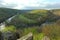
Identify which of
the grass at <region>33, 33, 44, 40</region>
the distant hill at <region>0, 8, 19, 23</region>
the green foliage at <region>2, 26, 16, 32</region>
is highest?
the distant hill at <region>0, 8, 19, 23</region>

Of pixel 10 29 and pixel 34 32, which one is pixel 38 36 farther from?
pixel 10 29

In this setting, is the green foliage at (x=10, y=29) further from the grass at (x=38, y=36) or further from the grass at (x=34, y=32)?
the grass at (x=38, y=36)

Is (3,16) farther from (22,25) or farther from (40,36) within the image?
(40,36)

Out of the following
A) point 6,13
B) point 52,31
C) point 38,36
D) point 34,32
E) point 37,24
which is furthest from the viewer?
point 6,13

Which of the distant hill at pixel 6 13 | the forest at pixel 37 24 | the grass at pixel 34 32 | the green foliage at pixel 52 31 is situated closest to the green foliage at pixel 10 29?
the forest at pixel 37 24

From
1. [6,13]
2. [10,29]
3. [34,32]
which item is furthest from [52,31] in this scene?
[6,13]

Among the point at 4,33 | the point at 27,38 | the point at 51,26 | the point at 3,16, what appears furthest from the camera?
the point at 3,16

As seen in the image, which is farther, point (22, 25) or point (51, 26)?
point (22, 25)

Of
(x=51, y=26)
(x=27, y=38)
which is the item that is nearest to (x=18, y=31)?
(x=27, y=38)

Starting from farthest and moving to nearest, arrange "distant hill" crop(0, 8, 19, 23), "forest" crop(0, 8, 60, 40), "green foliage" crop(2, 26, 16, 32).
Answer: "distant hill" crop(0, 8, 19, 23) → "green foliage" crop(2, 26, 16, 32) → "forest" crop(0, 8, 60, 40)

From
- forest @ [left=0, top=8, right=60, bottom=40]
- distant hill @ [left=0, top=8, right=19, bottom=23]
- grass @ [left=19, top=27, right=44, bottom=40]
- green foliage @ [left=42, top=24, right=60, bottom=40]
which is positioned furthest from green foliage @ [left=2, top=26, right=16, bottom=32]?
green foliage @ [left=42, top=24, right=60, bottom=40]

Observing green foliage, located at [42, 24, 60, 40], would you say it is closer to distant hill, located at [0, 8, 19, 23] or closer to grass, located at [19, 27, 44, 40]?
grass, located at [19, 27, 44, 40]
